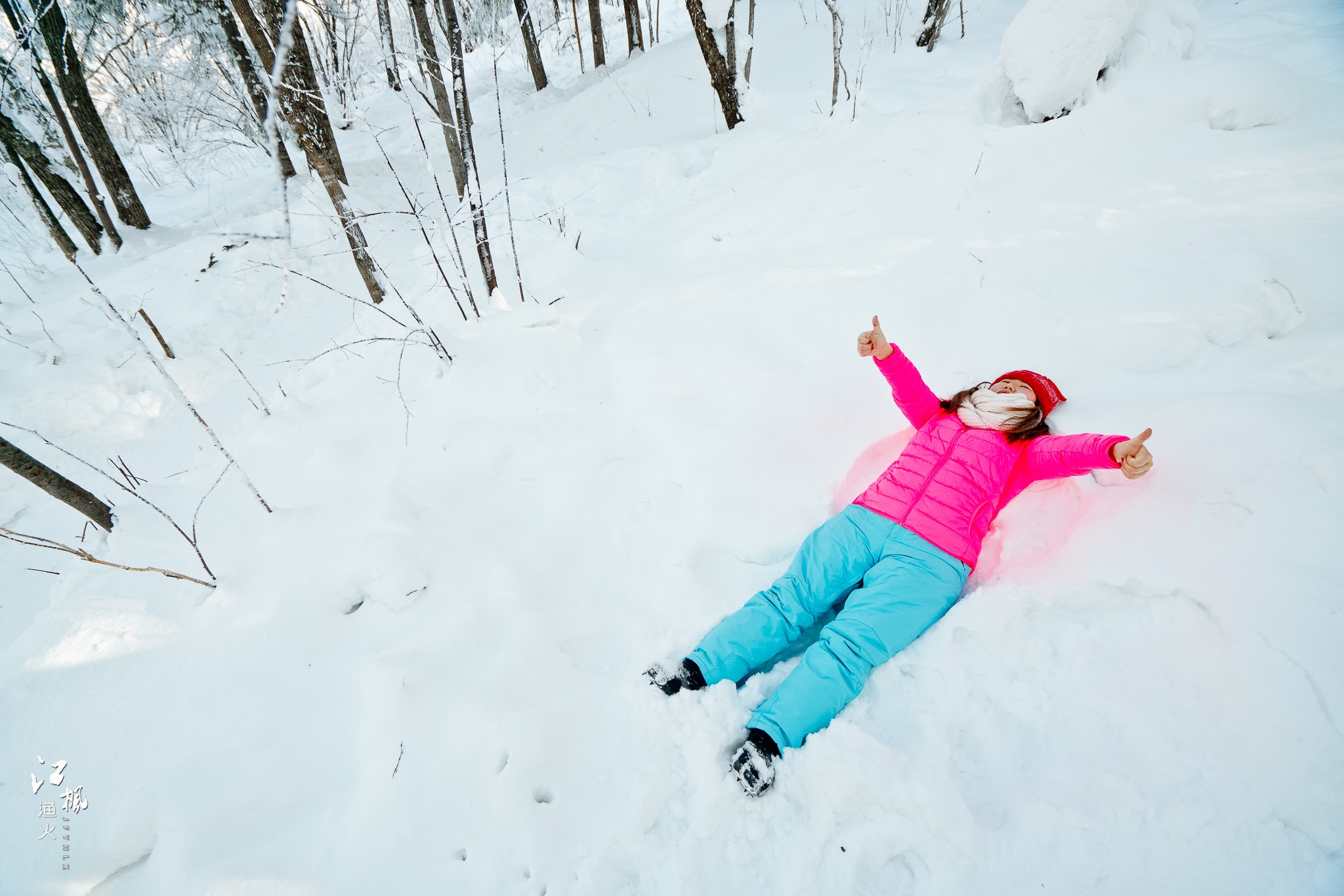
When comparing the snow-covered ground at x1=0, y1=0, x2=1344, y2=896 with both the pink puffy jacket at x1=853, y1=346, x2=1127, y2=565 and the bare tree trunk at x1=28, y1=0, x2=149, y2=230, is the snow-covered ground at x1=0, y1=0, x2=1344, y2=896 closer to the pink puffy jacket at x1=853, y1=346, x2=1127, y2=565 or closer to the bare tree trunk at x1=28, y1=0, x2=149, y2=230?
the pink puffy jacket at x1=853, y1=346, x2=1127, y2=565

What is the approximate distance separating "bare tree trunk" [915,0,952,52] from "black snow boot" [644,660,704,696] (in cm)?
839

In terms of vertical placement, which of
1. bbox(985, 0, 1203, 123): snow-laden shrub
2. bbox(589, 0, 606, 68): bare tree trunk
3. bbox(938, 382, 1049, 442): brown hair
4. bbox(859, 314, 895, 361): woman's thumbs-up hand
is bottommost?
bbox(938, 382, 1049, 442): brown hair

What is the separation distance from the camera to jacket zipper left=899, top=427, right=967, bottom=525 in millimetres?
1690

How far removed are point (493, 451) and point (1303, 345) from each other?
293 cm

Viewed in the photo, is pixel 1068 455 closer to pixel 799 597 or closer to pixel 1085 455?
pixel 1085 455

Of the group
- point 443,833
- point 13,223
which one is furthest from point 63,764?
point 13,223

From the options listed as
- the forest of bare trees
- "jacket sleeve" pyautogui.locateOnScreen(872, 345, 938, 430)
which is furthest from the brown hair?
the forest of bare trees

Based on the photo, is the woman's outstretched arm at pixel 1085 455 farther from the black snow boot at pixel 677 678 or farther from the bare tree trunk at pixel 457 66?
the bare tree trunk at pixel 457 66

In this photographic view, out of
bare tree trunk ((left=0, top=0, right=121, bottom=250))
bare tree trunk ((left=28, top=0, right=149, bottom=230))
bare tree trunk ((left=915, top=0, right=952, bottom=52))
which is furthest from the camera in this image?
bare tree trunk ((left=915, top=0, right=952, bottom=52))

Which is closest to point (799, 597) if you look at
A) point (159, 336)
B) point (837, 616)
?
point (837, 616)

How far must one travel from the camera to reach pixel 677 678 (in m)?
1.48

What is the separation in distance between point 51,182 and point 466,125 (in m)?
6.31

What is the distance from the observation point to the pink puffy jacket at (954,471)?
1.62 meters

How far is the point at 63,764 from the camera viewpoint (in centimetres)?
139
